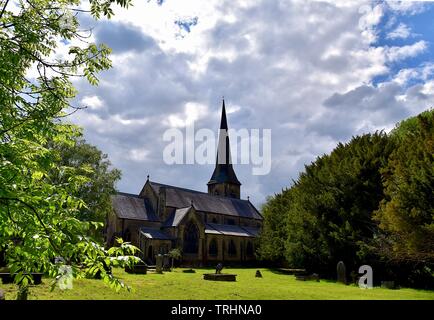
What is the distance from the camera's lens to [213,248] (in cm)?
5400

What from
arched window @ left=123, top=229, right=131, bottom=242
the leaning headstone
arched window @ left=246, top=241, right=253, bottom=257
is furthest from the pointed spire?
the leaning headstone

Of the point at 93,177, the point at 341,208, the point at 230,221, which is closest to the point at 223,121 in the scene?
the point at 230,221

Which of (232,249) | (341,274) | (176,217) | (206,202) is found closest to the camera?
(341,274)

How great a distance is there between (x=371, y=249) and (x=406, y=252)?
15.1 feet

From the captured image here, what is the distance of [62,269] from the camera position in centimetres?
445

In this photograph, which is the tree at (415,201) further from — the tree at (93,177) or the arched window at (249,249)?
the arched window at (249,249)

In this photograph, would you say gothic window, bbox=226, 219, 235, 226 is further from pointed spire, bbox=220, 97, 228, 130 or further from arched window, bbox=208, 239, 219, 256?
pointed spire, bbox=220, 97, 228, 130

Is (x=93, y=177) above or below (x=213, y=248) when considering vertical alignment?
above

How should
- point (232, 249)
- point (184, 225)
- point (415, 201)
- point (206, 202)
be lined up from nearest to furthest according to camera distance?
point (415, 201) → point (184, 225) → point (232, 249) → point (206, 202)

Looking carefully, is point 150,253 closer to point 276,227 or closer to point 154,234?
point 154,234

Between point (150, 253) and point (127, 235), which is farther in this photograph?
point (127, 235)

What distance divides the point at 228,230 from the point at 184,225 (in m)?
10.1

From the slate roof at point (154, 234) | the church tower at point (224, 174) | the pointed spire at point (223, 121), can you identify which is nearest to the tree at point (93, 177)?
the slate roof at point (154, 234)
